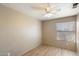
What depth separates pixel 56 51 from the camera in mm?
1575

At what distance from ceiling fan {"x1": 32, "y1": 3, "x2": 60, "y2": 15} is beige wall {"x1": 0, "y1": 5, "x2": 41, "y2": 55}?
0.21 meters

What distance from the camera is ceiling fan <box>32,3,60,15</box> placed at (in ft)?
5.00

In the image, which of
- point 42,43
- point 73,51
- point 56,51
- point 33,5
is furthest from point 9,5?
point 73,51

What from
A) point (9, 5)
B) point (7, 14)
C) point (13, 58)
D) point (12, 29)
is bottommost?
point (13, 58)

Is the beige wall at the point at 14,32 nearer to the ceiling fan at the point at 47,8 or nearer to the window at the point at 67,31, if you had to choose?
the ceiling fan at the point at 47,8

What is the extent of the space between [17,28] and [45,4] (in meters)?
0.59

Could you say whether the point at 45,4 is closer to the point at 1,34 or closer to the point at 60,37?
the point at 60,37

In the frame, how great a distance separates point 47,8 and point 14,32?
2.13 ft

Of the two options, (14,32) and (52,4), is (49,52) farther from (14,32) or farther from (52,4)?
(52,4)

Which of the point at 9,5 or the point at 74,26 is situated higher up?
the point at 9,5

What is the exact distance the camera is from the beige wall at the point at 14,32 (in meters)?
1.54

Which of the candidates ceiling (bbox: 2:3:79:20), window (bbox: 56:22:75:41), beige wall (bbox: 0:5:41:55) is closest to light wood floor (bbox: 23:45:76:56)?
beige wall (bbox: 0:5:41:55)

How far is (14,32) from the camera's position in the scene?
5.09ft

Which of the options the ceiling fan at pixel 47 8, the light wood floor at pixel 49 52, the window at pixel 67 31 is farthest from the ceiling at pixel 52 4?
Result: the light wood floor at pixel 49 52
